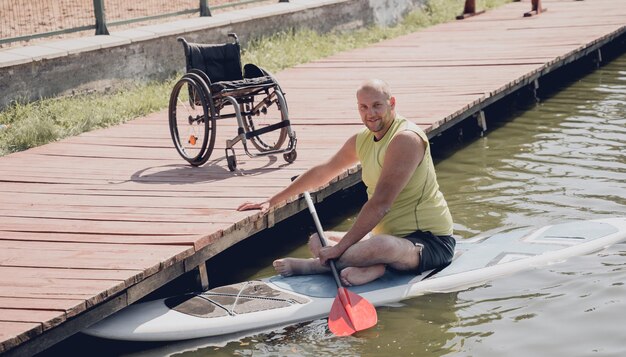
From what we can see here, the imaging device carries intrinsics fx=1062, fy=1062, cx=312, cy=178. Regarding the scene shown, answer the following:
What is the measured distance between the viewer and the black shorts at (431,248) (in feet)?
19.9

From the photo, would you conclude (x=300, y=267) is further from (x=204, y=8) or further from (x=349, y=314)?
(x=204, y=8)

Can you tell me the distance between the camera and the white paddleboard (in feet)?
18.8

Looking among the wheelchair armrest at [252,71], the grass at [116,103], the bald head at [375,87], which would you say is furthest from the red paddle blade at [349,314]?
the grass at [116,103]

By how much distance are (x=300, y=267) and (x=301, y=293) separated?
0.26 meters

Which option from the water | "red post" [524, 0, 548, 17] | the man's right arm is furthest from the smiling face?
"red post" [524, 0, 548, 17]

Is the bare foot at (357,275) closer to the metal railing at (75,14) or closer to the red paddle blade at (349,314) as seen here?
the red paddle blade at (349,314)

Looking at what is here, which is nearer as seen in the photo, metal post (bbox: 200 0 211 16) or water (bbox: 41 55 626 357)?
water (bbox: 41 55 626 357)

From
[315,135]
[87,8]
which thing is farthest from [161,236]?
[87,8]

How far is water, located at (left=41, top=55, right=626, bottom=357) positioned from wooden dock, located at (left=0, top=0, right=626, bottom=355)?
1.56 feet

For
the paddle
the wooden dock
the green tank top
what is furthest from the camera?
the green tank top

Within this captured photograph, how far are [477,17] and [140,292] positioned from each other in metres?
12.0

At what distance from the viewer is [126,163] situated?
8.29m

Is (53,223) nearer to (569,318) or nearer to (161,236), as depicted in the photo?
(161,236)

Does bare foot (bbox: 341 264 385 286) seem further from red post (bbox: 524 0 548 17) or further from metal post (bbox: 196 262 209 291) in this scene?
red post (bbox: 524 0 548 17)
